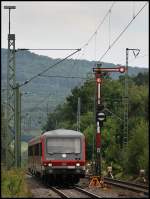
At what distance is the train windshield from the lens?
3547 cm

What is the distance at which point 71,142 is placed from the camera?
35.8 metres

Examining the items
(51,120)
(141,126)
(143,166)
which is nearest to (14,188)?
(143,166)

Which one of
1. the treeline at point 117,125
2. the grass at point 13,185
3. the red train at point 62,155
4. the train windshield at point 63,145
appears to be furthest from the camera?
the treeline at point 117,125

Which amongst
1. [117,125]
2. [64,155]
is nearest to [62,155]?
[64,155]

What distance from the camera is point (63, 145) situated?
35.7 metres

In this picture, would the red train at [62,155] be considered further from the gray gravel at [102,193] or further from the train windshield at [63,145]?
the gray gravel at [102,193]

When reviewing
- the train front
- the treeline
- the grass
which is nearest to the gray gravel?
the grass

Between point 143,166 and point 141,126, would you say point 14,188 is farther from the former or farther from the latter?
point 141,126

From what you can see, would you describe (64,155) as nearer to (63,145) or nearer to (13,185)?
→ (63,145)

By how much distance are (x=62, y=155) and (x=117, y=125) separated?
1514 inches

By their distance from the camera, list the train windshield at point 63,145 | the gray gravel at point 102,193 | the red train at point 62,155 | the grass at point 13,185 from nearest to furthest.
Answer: the grass at point 13,185
the gray gravel at point 102,193
the red train at point 62,155
the train windshield at point 63,145

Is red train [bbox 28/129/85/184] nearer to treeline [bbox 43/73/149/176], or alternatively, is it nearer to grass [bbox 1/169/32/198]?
treeline [bbox 43/73/149/176]

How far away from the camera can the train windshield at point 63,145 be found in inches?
1396

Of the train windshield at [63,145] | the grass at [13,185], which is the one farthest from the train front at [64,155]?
the grass at [13,185]
